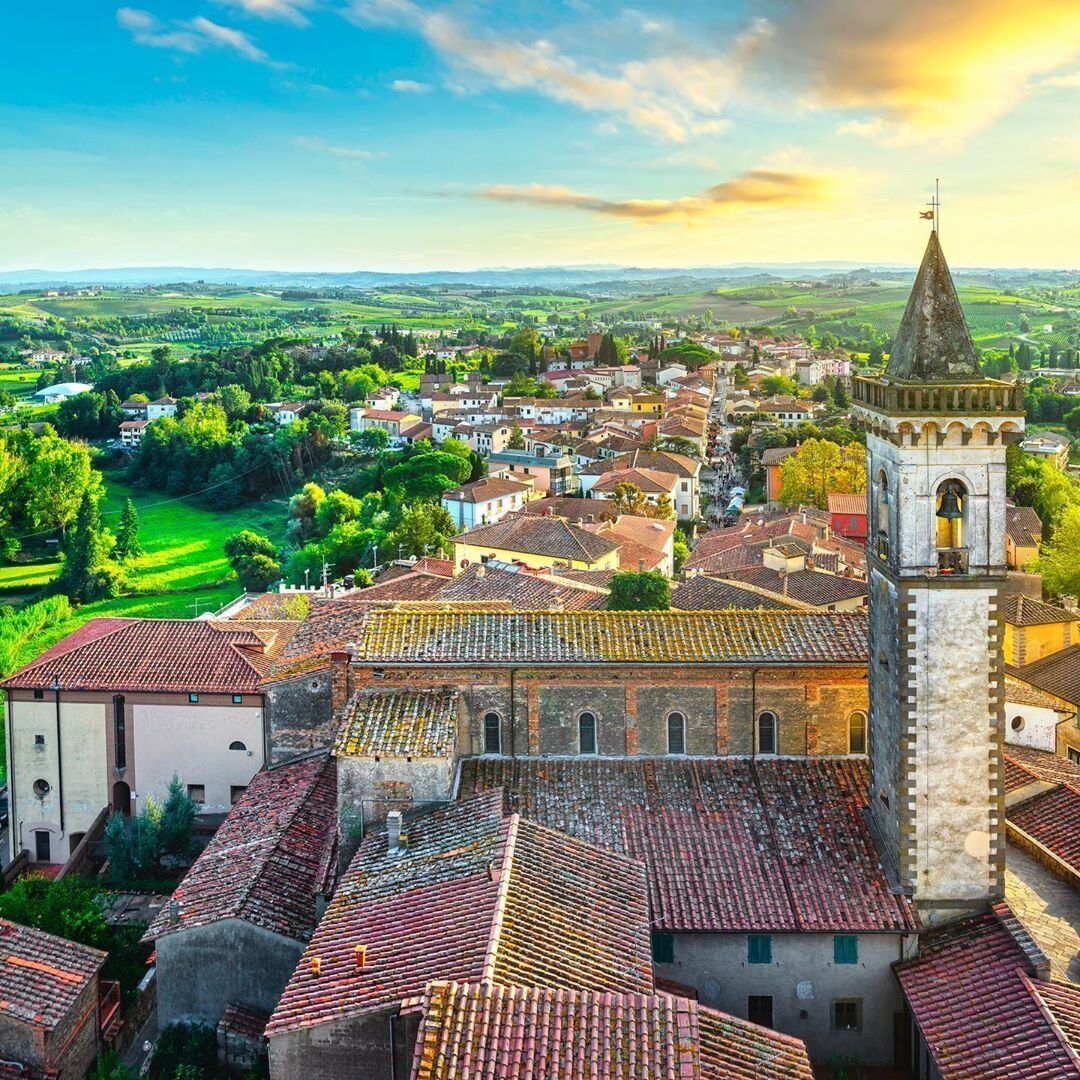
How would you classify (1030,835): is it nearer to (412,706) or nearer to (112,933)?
(412,706)

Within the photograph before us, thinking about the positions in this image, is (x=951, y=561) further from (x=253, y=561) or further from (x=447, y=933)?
(x=253, y=561)

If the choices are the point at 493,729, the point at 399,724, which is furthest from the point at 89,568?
the point at 399,724

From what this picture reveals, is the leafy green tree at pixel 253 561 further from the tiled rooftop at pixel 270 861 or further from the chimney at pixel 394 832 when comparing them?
the chimney at pixel 394 832

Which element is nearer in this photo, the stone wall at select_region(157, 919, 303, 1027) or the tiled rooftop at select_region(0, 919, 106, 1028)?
the tiled rooftop at select_region(0, 919, 106, 1028)

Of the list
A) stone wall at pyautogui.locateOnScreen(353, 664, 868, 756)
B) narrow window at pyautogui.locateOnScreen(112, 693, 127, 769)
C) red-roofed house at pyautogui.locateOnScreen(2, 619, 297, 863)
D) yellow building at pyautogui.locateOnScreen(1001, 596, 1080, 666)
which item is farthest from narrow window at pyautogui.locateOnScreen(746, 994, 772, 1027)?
yellow building at pyautogui.locateOnScreen(1001, 596, 1080, 666)

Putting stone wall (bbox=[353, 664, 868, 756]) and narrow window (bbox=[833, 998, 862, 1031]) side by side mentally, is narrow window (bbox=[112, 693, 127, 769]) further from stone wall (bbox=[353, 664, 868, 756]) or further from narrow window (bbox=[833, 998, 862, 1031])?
narrow window (bbox=[833, 998, 862, 1031])

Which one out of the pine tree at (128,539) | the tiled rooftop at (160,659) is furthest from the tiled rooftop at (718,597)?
the pine tree at (128,539)
